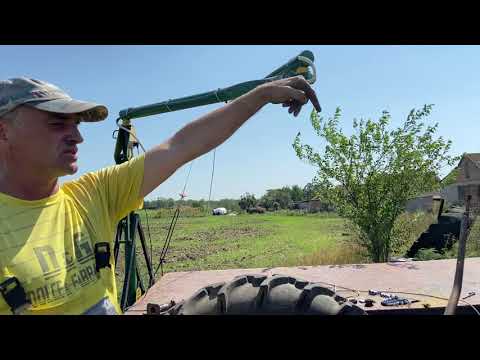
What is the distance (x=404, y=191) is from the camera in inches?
355

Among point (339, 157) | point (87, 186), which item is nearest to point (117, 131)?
point (87, 186)

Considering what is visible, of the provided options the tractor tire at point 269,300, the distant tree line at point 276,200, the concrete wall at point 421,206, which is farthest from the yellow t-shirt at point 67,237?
the distant tree line at point 276,200

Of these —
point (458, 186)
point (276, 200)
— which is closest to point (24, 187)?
point (458, 186)

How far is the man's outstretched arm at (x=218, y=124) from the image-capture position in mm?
1454

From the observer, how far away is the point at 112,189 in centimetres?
168

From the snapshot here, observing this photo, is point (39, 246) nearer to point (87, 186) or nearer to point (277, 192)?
point (87, 186)

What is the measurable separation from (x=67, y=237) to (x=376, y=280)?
2.38 meters

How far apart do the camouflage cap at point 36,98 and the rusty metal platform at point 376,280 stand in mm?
1699

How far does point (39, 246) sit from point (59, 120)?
0.48 m

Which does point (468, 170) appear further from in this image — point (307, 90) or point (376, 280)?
point (307, 90)

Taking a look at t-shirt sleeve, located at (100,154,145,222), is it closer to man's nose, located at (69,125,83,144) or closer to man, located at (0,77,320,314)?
man, located at (0,77,320,314)

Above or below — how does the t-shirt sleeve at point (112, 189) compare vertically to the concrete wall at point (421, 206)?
below

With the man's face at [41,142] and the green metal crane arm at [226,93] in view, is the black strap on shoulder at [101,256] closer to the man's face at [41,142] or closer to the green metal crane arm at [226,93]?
the man's face at [41,142]

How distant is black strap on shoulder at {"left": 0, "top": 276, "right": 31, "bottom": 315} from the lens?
50.0 inches
